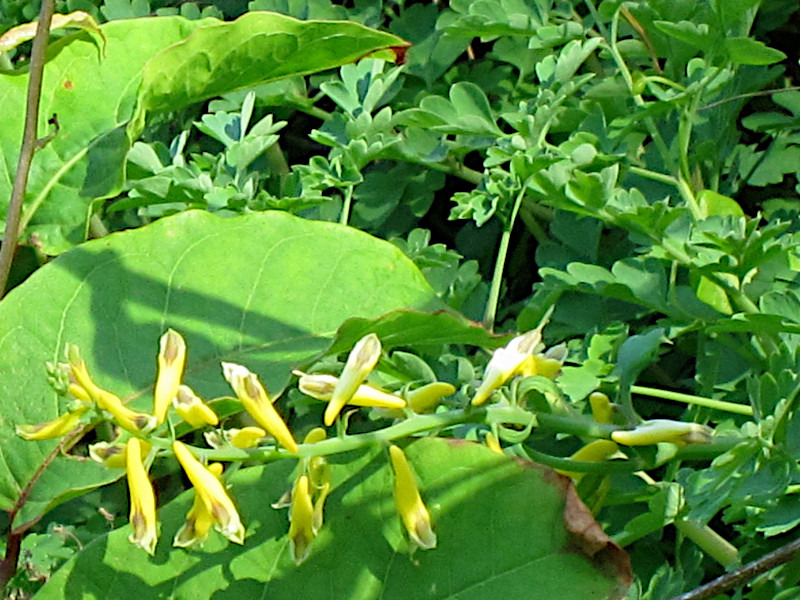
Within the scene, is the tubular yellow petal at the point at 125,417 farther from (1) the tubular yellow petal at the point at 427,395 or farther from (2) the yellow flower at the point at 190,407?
(1) the tubular yellow petal at the point at 427,395

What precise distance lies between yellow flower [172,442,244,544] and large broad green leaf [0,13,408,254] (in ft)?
1.09

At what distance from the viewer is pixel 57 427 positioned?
67 cm

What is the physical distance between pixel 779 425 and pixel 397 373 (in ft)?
1.00

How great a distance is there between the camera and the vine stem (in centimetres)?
79

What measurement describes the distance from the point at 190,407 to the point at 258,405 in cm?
4

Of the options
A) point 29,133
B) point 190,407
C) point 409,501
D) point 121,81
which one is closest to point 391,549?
point 409,501

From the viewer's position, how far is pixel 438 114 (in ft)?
3.69

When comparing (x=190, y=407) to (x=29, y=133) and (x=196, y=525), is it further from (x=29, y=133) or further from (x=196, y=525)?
(x=29, y=133)

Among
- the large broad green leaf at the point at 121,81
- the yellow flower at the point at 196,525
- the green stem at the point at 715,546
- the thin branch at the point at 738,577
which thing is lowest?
the green stem at the point at 715,546

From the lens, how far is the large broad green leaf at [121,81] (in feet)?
2.88

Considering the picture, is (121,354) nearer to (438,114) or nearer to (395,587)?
(395,587)

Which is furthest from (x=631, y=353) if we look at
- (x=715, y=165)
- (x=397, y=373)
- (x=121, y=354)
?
(x=715, y=165)

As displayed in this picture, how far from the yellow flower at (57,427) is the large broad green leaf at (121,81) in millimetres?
273

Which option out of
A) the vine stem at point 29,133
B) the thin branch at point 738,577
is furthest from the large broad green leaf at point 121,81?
the thin branch at point 738,577
